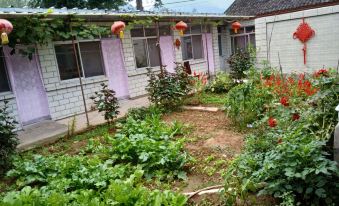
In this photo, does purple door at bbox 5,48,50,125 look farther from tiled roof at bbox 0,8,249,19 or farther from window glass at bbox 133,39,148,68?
window glass at bbox 133,39,148,68

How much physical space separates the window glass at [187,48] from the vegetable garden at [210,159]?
5715 mm

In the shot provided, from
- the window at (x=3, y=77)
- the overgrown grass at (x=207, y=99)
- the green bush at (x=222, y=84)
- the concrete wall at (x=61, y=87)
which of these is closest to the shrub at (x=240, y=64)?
the green bush at (x=222, y=84)

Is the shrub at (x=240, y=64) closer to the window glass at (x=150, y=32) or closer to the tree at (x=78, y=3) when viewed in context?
the window glass at (x=150, y=32)

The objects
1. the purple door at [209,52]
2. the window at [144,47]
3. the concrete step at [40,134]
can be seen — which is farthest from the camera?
the purple door at [209,52]

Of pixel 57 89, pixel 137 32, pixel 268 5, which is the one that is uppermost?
pixel 268 5

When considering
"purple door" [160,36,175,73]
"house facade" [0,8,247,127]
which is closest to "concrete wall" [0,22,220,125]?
"house facade" [0,8,247,127]

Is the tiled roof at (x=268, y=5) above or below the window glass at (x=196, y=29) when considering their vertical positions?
above

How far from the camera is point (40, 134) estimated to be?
620 cm

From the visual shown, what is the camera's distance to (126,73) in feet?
30.7

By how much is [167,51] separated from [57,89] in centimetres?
466

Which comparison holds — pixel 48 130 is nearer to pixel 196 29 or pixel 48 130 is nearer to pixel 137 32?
pixel 137 32

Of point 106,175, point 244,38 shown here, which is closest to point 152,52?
point 244,38

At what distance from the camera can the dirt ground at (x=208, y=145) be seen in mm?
3570

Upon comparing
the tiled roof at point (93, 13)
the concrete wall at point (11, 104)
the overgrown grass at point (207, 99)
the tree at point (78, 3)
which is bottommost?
the overgrown grass at point (207, 99)
